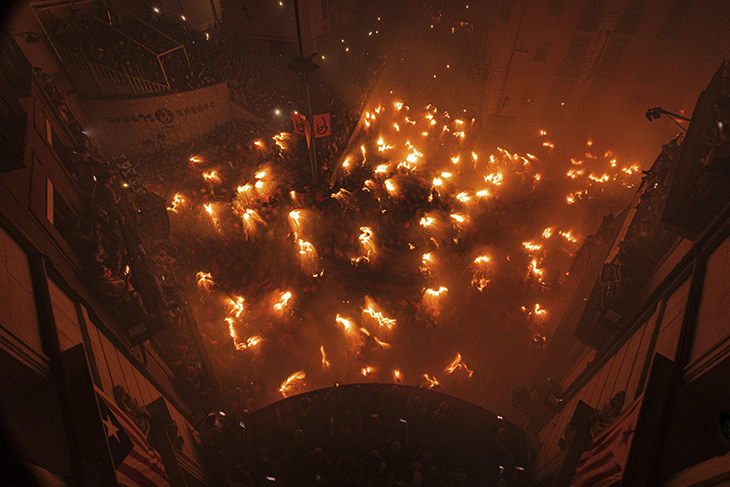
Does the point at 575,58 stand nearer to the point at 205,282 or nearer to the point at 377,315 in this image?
the point at 377,315

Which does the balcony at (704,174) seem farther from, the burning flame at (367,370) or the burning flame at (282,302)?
the burning flame at (282,302)

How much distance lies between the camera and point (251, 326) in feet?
41.2

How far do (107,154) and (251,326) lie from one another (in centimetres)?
1444

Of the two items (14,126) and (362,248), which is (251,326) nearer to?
(362,248)

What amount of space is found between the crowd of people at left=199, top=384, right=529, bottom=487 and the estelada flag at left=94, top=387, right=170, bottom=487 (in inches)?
121

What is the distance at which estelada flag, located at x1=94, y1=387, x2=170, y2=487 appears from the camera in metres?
4.16

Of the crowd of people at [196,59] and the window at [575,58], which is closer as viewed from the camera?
the crowd of people at [196,59]

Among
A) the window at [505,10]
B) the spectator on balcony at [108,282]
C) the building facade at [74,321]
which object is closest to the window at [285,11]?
the window at [505,10]

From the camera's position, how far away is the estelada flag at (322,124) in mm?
14203

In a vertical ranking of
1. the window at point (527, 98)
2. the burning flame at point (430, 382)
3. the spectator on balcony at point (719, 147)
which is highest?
the window at point (527, 98)

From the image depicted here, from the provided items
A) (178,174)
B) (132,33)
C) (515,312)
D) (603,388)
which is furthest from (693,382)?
(132,33)

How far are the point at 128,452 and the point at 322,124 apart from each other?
13.5 m

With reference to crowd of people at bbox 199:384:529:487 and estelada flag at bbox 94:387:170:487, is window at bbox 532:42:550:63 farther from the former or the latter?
estelada flag at bbox 94:387:170:487

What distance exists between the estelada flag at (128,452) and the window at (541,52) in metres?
27.4
